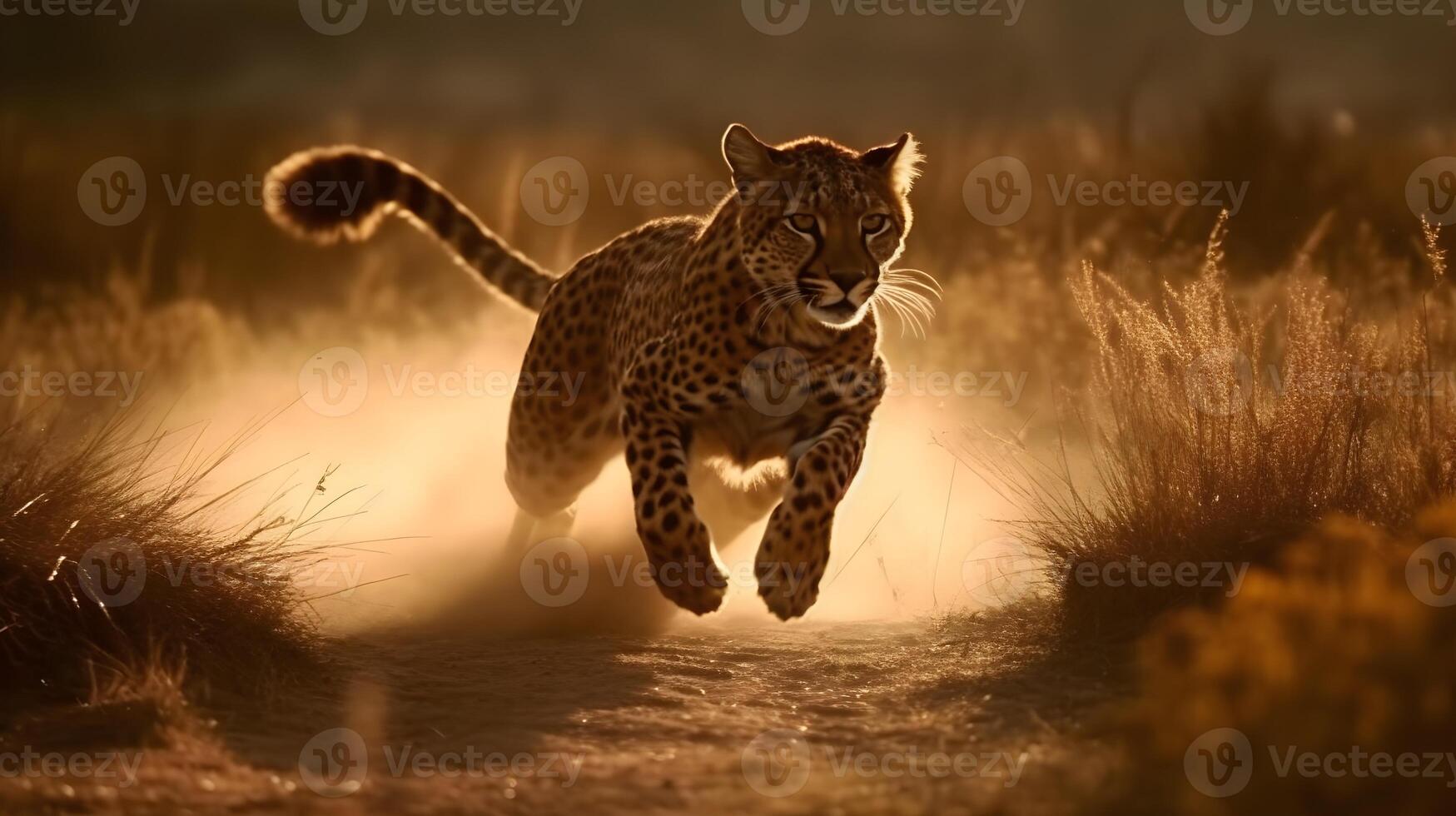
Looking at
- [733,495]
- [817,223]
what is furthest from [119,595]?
[733,495]

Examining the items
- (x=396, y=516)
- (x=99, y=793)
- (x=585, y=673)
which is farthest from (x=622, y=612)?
(x=99, y=793)

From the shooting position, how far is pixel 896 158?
5.63m

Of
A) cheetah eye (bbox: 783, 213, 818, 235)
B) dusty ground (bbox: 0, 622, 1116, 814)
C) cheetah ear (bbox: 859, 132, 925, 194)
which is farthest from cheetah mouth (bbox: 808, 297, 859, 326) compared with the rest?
dusty ground (bbox: 0, 622, 1116, 814)

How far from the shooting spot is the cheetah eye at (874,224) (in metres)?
5.29

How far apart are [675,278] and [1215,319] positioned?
2.01 metres

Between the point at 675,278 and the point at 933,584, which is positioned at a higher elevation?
the point at 675,278

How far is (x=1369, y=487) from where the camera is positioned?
497cm

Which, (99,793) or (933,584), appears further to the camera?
(933,584)

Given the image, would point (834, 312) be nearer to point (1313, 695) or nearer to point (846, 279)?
point (846, 279)

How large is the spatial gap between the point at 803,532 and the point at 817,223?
3.47 feet

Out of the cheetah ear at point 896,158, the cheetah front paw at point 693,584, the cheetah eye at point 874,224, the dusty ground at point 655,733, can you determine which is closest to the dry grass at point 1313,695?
the dusty ground at point 655,733

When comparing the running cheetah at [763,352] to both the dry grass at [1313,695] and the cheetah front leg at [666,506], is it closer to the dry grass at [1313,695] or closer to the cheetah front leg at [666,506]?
the cheetah front leg at [666,506]

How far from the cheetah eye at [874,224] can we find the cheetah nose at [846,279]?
30cm

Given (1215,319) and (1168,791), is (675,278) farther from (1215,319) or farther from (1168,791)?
(1168,791)
